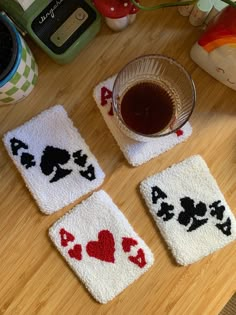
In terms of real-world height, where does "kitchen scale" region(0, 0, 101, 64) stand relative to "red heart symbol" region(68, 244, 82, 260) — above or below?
above

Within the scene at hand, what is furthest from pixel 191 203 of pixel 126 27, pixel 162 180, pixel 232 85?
pixel 126 27

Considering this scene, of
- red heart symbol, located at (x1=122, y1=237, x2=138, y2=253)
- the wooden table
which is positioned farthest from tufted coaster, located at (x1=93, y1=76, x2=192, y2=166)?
red heart symbol, located at (x1=122, y1=237, x2=138, y2=253)

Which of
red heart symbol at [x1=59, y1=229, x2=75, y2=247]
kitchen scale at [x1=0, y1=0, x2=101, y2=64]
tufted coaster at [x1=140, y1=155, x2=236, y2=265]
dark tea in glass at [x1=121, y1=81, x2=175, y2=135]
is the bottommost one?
tufted coaster at [x1=140, y1=155, x2=236, y2=265]

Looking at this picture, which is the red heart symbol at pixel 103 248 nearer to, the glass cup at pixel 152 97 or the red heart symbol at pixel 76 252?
the red heart symbol at pixel 76 252

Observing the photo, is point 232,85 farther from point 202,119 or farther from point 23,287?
point 23,287

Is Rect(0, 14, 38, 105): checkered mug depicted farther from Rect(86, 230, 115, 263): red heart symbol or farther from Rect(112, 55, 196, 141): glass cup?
Rect(86, 230, 115, 263): red heart symbol
